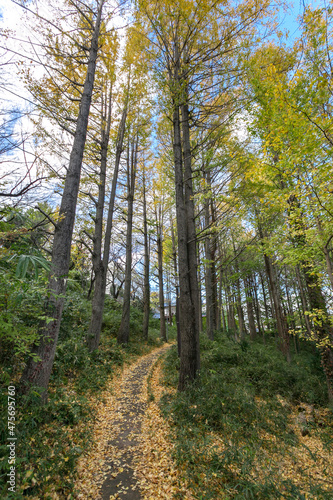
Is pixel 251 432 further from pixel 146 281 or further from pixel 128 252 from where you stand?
pixel 146 281

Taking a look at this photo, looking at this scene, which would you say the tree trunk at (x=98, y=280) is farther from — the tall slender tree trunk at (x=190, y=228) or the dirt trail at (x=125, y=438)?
the tall slender tree trunk at (x=190, y=228)

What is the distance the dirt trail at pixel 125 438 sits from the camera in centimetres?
254

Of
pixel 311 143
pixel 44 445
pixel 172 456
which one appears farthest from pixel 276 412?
pixel 311 143

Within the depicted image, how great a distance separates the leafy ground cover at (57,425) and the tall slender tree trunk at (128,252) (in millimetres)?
3417

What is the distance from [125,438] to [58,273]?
3059mm

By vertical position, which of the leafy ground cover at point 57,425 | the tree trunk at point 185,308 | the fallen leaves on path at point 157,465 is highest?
the tree trunk at point 185,308

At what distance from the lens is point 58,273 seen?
3.57 metres

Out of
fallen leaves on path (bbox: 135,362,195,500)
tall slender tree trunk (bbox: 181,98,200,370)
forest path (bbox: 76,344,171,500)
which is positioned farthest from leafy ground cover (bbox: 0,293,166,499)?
tall slender tree trunk (bbox: 181,98,200,370)

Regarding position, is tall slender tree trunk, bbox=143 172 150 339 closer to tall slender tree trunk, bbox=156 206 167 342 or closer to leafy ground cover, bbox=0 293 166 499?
tall slender tree trunk, bbox=156 206 167 342

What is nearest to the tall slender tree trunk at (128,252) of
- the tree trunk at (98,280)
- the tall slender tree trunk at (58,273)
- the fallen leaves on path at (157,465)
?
the tree trunk at (98,280)

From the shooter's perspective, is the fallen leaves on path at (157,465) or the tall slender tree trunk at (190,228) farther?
the tall slender tree trunk at (190,228)

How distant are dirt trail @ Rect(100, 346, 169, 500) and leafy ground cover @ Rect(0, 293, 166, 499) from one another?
405 mm

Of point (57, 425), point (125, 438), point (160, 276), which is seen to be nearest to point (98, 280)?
point (57, 425)

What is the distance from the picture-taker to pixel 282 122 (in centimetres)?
451
